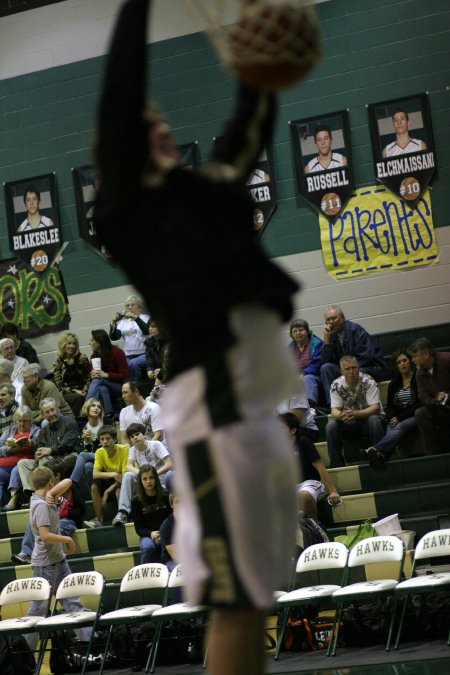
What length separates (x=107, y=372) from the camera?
42.0ft

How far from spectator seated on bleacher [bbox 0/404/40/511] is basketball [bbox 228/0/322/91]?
32.4 ft

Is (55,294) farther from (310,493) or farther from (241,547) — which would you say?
(241,547)

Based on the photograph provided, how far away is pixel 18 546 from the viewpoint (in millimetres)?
10992

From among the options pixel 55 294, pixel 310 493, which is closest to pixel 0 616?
pixel 310 493

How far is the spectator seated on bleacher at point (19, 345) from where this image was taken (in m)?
13.8

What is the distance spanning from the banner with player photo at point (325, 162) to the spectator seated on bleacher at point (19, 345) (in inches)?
159

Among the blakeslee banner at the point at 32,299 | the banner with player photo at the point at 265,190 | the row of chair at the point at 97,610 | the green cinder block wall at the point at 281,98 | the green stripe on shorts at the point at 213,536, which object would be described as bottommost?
the row of chair at the point at 97,610

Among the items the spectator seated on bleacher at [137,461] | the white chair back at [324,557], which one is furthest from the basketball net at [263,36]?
the spectator seated on bleacher at [137,461]

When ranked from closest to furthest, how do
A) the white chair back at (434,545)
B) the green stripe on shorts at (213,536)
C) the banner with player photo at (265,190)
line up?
the green stripe on shorts at (213,536) < the white chair back at (434,545) < the banner with player photo at (265,190)

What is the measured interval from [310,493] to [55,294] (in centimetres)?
615

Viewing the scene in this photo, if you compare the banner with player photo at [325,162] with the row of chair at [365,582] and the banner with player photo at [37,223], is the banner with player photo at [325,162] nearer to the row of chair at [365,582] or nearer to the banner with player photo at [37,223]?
the banner with player photo at [37,223]

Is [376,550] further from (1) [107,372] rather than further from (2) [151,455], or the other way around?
(1) [107,372]

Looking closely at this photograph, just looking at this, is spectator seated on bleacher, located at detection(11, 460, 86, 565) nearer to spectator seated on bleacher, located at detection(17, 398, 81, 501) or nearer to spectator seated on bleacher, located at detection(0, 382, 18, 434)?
spectator seated on bleacher, located at detection(17, 398, 81, 501)

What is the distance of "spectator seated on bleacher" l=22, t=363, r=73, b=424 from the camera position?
12.3 meters
